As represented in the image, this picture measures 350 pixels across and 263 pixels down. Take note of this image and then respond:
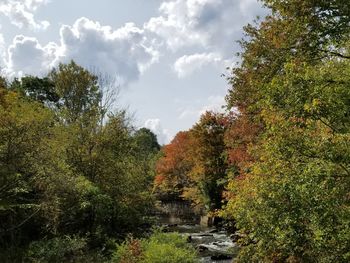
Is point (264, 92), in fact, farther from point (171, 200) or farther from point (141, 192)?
point (171, 200)

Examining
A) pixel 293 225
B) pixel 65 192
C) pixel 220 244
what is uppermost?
pixel 65 192

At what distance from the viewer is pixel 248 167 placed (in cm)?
1872

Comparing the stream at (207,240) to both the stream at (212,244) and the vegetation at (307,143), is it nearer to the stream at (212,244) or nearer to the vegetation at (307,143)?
the stream at (212,244)

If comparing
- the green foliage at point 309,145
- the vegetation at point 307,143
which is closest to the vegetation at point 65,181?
the vegetation at point 307,143

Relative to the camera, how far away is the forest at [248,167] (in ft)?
31.3

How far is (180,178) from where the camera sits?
183ft

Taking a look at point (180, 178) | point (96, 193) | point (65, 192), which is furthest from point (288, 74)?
point (180, 178)

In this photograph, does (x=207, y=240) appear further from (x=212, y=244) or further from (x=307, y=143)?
(x=307, y=143)

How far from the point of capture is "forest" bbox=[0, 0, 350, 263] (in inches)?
376

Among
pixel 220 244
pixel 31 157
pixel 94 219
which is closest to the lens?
pixel 31 157

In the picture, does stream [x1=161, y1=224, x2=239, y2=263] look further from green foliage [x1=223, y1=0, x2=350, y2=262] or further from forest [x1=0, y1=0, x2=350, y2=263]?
green foliage [x1=223, y1=0, x2=350, y2=262]

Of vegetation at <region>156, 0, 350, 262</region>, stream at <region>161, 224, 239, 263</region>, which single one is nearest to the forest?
vegetation at <region>156, 0, 350, 262</region>

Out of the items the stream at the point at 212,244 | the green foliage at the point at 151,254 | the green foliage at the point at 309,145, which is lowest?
the stream at the point at 212,244

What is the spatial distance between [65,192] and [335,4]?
13.2 meters
